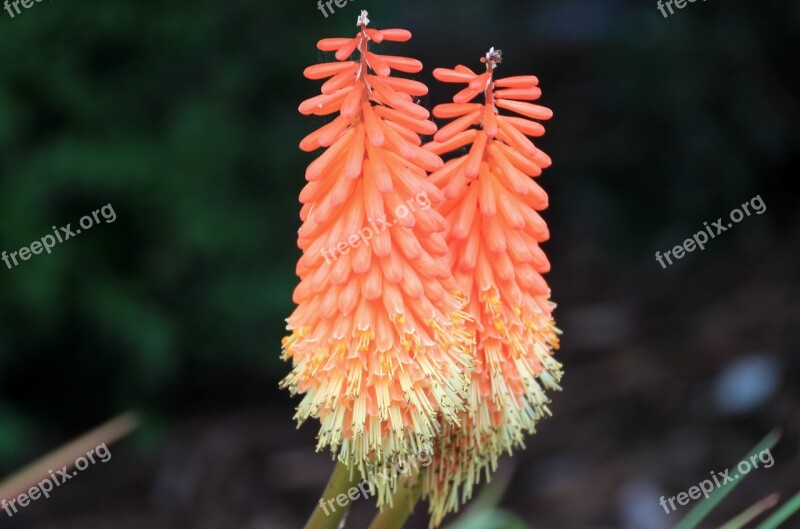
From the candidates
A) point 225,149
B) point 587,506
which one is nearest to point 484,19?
point 225,149

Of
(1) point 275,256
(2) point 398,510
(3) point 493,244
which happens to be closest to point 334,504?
(2) point 398,510

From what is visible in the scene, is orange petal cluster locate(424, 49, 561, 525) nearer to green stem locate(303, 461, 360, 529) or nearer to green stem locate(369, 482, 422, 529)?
green stem locate(369, 482, 422, 529)

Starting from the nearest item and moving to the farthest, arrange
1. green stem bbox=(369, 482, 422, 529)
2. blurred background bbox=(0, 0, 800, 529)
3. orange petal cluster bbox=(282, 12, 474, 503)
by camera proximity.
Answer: orange petal cluster bbox=(282, 12, 474, 503)
green stem bbox=(369, 482, 422, 529)
blurred background bbox=(0, 0, 800, 529)

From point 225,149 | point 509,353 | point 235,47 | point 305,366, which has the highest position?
point 235,47

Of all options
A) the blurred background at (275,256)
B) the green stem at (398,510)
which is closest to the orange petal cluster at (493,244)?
the green stem at (398,510)

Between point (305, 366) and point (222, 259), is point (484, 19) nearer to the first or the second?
point (222, 259)

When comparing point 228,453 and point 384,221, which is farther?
point 228,453

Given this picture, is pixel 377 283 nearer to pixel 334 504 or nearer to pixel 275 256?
pixel 334 504

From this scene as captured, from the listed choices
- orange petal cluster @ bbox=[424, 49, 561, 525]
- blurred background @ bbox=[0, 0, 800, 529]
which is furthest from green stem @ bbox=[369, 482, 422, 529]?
blurred background @ bbox=[0, 0, 800, 529]

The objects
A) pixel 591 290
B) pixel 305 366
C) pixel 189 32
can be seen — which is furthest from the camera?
pixel 591 290
